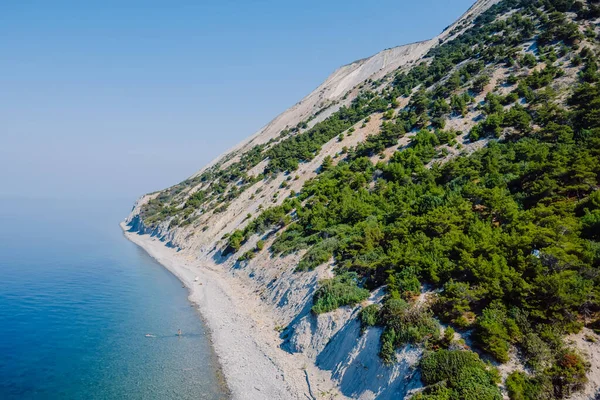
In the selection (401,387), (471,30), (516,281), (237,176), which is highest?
(471,30)

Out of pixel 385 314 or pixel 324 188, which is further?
pixel 324 188

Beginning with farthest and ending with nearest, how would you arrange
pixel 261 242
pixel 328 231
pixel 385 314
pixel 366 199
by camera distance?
pixel 261 242 < pixel 366 199 < pixel 328 231 < pixel 385 314

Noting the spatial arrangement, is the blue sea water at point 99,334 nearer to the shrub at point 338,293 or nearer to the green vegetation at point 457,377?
the shrub at point 338,293

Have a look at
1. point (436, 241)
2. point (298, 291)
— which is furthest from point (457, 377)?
point (298, 291)

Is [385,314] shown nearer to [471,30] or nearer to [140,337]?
[140,337]

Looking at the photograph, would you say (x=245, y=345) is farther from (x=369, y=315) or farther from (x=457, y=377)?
(x=457, y=377)

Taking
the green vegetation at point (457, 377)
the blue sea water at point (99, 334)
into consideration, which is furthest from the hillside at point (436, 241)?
the blue sea water at point (99, 334)

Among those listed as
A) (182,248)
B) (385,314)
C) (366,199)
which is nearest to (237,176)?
(182,248)

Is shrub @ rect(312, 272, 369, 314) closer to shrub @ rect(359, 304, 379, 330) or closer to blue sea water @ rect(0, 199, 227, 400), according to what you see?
shrub @ rect(359, 304, 379, 330)
